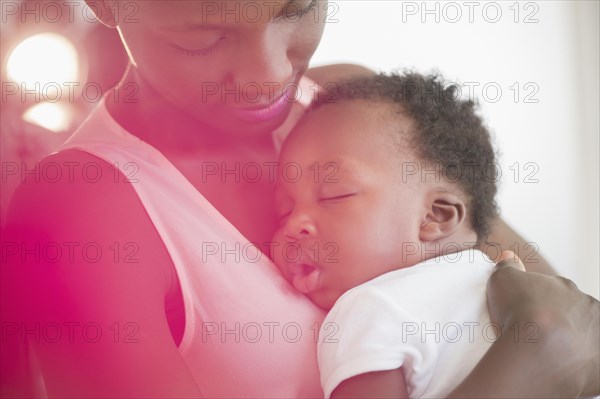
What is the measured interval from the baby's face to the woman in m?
0.03

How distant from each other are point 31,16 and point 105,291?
0.30 meters

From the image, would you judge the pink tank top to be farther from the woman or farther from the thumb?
the thumb

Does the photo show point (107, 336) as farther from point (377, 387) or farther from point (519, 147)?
point (519, 147)

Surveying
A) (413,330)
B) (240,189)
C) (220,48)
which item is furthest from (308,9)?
(413,330)

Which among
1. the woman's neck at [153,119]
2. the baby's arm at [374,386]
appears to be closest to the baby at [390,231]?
the baby's arm at [374,386]

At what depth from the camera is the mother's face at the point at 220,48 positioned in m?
0.64

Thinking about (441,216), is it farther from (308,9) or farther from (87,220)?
(87,220)

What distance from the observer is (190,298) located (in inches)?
26.0

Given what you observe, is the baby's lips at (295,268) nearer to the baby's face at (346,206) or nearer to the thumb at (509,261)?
the baby's face at (346,206)

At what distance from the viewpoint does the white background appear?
828mm

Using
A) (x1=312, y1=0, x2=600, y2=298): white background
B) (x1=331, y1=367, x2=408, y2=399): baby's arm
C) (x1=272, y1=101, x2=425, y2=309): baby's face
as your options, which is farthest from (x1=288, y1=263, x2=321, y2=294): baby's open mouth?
(x1=312, y1=0, x2=600, y2=298): white background

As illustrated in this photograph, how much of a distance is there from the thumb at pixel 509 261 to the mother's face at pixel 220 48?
300 mm

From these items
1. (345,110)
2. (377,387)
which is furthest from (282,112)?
(377,387)

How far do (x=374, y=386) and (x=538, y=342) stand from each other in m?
0.17
